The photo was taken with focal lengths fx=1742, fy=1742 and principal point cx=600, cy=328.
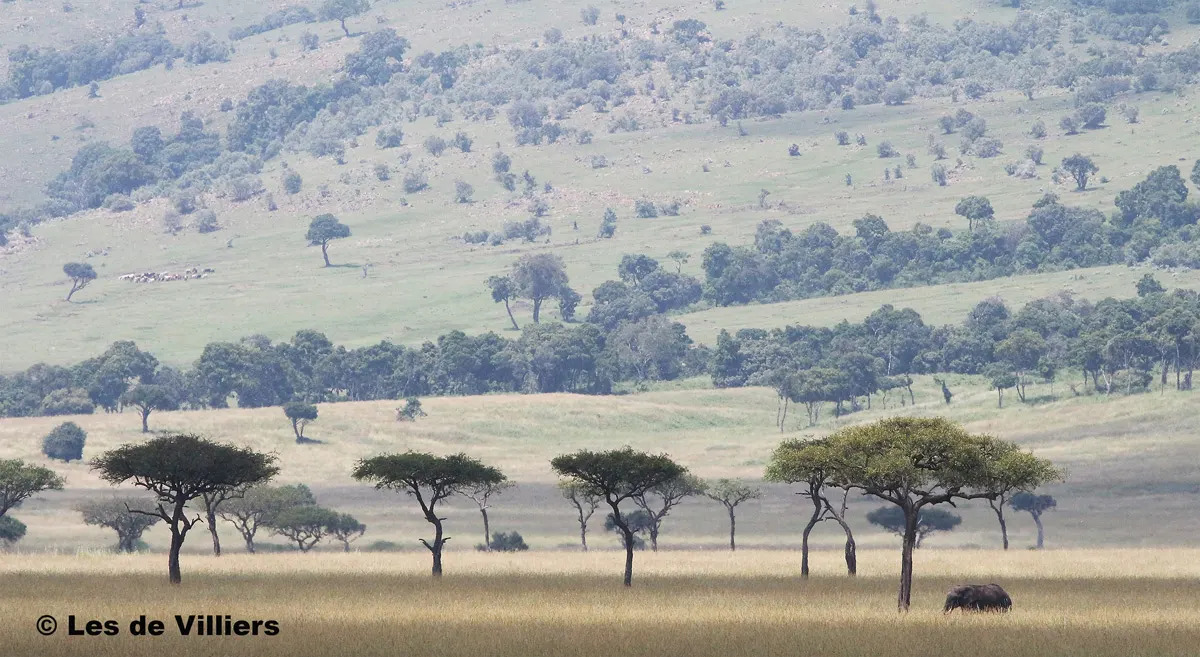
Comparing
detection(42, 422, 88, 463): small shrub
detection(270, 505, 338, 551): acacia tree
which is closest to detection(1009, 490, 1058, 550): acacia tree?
detection(270, 505, 338, 551): acacia tree

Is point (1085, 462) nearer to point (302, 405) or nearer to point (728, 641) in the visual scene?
point (302, 405)

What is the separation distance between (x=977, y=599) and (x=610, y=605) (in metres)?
11.6

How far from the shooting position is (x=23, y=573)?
6988 cm

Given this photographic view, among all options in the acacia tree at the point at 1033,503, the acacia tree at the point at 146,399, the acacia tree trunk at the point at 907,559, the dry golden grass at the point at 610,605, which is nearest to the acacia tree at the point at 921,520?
the acacia tree at the point at 1033,503

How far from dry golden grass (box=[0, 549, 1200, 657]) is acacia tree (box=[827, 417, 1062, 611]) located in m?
3.53

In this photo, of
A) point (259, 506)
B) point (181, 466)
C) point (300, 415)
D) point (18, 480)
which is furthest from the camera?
point (300, 415)

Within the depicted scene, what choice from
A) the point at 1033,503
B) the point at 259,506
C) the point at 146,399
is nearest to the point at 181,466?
the point at 259,506

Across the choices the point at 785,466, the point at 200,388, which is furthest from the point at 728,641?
the point at 200,388

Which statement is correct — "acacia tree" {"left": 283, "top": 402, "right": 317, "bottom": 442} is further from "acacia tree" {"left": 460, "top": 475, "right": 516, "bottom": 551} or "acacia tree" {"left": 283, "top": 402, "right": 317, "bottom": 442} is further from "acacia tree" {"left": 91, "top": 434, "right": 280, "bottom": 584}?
"acacia tree" {"left": 91, "top": 434, "right": 280, "bottom": 584}

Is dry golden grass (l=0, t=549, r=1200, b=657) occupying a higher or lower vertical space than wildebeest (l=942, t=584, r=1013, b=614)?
lower

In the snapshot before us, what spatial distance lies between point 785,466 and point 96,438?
104223 mm

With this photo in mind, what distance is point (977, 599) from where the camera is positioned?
173 ft

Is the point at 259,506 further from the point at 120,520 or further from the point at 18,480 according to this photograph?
the point at 18,480

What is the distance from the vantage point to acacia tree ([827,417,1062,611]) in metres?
52.1
